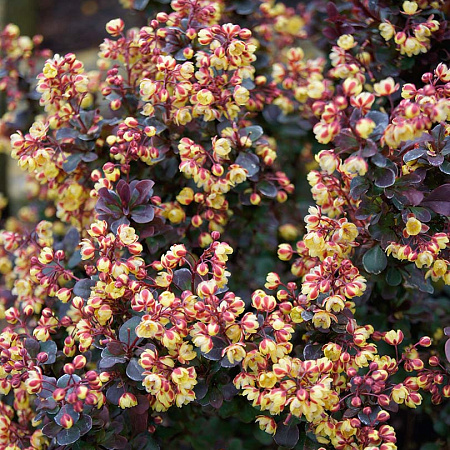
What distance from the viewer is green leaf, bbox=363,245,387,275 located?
1.25m

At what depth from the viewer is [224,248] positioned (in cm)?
118

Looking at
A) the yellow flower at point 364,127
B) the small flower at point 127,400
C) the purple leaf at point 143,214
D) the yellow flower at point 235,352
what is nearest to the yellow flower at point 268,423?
the yellow flower at point 235,352

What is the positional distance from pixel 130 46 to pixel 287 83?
0.48m

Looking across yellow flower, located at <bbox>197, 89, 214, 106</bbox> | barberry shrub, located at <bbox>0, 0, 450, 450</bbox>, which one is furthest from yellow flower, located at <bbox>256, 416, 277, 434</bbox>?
yellow flower, located at <bbox>197, 89, 214, 106</bbox>

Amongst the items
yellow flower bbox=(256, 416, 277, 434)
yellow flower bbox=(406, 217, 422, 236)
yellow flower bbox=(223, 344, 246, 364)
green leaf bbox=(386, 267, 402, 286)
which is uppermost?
yellow flower bbox=(406, 217, 422, 236)

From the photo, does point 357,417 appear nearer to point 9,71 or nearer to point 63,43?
point 9,71

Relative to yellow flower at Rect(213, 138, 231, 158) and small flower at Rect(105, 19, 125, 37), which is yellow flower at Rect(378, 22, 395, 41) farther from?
small flower at Rect(105, 19, 125, 37)

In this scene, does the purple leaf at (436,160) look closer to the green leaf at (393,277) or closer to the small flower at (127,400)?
the green leaf at (393,277)

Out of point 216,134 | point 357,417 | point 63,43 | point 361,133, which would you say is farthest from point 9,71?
point 63,43

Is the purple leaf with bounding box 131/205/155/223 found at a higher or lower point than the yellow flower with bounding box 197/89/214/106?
lower

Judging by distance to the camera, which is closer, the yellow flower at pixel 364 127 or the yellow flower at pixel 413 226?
the yellow flower at pixel 364 127

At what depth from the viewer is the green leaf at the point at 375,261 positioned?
4.09 ft

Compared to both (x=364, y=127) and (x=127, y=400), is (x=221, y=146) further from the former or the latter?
(x=127, y=400)

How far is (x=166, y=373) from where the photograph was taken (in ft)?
3.69
